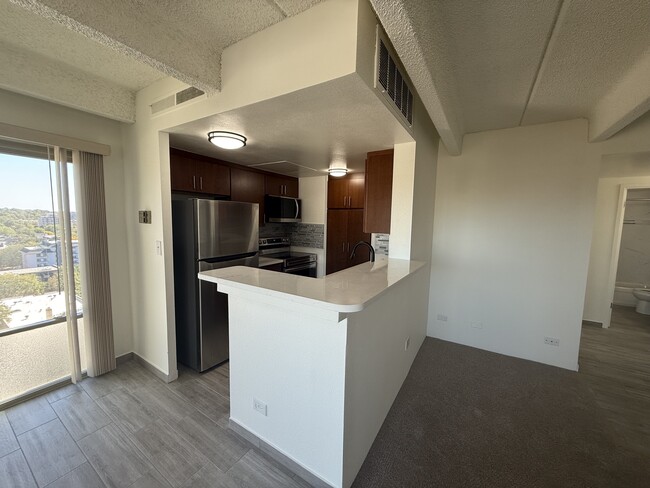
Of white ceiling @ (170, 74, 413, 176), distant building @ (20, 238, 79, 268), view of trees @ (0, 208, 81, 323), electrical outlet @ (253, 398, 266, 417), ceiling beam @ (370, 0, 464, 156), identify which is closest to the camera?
ceiling beam @ (370, 0, 464, 156)

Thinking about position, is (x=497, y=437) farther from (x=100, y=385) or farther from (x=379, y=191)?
(x=100, y=385)

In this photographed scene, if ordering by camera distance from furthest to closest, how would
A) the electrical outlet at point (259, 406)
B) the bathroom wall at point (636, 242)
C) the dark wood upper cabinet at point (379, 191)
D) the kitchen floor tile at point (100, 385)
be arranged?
the bathroom wall at point (636, 242), the dark wood upper cabinet at point (379, 191), the kitchen floor tile at point (100, 385), the electrical outlet at point (259, 406)

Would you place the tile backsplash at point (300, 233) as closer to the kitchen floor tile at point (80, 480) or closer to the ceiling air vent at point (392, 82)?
the ceiling air vent at point (392, 82)

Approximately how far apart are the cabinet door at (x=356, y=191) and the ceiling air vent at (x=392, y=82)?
2.05m

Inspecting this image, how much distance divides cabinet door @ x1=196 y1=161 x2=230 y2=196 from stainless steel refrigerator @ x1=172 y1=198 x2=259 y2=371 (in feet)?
1.67

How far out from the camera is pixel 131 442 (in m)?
1.66

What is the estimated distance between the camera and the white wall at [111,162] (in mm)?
1909

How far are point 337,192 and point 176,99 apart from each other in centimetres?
255

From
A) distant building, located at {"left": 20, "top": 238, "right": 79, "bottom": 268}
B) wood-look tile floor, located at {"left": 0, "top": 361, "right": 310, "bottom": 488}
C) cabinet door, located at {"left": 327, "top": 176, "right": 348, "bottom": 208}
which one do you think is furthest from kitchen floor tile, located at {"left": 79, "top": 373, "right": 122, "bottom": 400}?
cabinet door, located at {"left": 327, "top": 176, "right": 348, "bottom": 208}

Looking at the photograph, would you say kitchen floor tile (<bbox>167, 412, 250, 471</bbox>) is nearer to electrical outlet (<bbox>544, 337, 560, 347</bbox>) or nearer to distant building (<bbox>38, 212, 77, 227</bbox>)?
distant building (<bbox>38, 212, 77, 227</bbox>)

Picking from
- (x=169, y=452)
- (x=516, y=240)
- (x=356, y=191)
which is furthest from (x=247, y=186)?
(x=516, y=240)

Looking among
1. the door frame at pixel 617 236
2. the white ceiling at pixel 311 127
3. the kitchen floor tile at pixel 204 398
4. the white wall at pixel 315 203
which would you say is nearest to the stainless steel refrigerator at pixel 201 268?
the kitchen floor tile at pixel 204 398

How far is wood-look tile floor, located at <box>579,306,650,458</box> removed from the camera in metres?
1.83

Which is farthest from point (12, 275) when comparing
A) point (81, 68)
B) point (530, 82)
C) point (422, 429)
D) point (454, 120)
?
point (530, 82)
